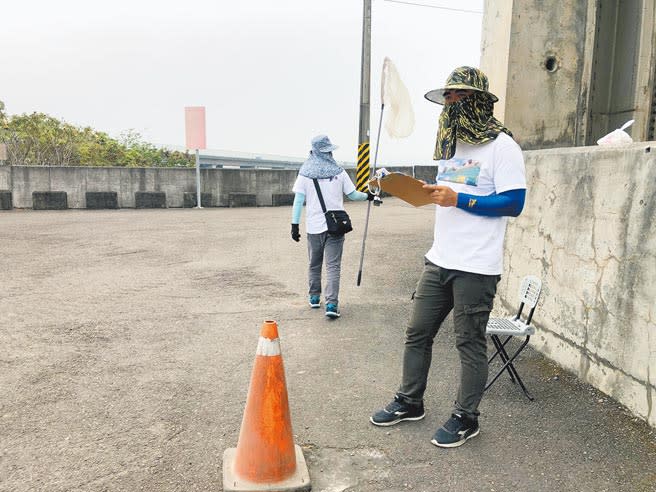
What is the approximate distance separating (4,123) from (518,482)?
109 ft

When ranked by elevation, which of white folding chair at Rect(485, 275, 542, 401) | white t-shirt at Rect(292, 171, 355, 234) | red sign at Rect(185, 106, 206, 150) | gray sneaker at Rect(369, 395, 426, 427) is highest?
red sign at Rect(185, 106, 206, 150)

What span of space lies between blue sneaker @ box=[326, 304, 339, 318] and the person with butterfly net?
246cm

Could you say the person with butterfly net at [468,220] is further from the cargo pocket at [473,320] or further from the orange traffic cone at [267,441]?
the orange traffic cone at [267,441]

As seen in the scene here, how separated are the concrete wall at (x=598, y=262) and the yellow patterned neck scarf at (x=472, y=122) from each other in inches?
44.3

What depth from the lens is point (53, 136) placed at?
93.9 feet

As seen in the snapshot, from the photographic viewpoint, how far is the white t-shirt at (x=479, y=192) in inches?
119

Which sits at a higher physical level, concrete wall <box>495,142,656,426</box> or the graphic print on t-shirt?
the graphic print on t-shirt

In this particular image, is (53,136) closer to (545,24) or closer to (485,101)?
(545,24)

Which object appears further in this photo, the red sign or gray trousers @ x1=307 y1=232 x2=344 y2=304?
the red sign

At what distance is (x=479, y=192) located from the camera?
315 centimetres

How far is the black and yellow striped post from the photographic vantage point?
16.5m

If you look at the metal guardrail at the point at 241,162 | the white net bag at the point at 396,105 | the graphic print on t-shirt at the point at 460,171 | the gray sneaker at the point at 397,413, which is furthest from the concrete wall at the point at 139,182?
the metal guardrail at the point at 241,162

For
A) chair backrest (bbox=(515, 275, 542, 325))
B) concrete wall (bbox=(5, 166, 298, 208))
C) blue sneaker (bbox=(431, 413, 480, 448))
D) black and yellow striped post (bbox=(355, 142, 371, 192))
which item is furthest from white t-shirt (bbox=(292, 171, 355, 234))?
concrete wall (bbox=(5, 166, 298, 208))

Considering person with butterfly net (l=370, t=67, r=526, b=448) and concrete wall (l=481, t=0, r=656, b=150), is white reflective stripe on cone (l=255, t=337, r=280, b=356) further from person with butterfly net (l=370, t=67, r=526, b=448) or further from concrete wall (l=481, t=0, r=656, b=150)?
concrete wall (l=481, t=0, r=656, b=150)
